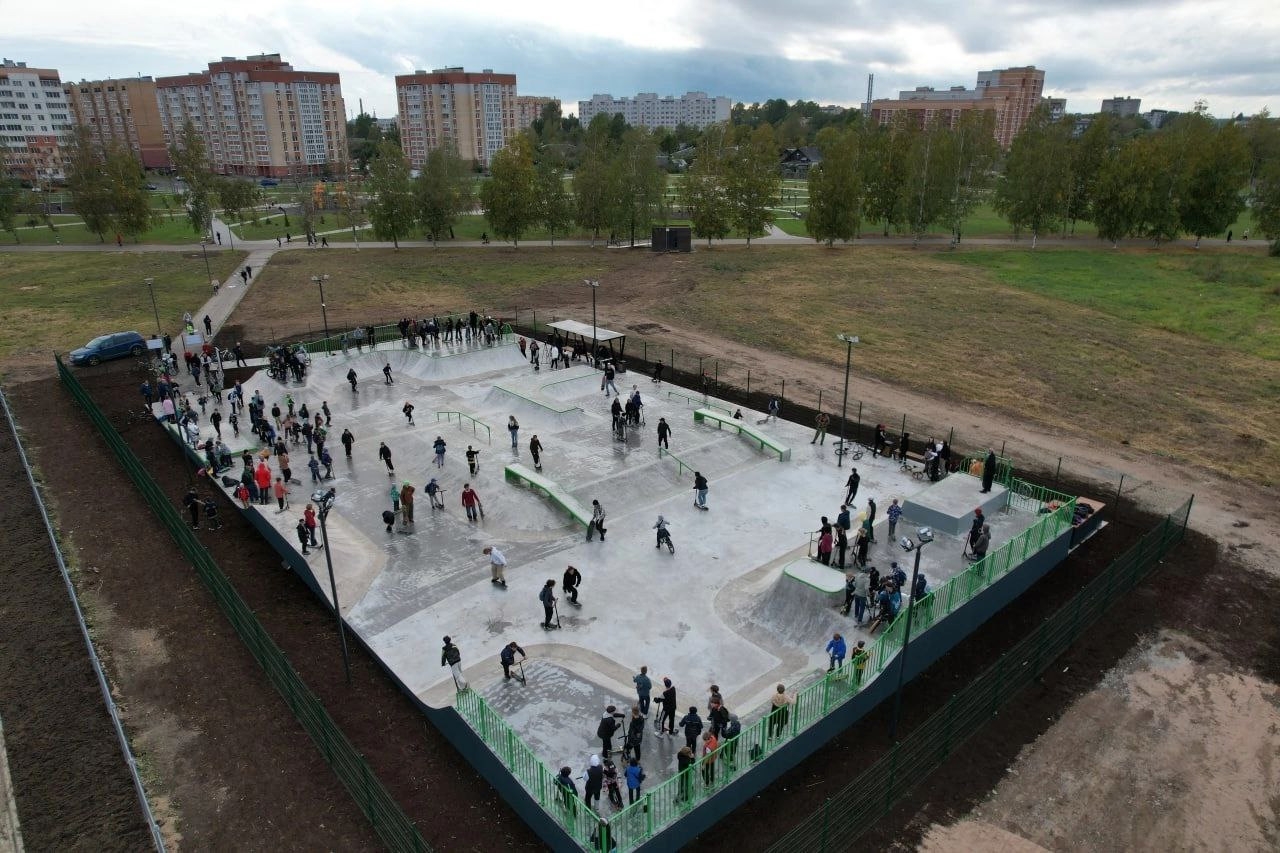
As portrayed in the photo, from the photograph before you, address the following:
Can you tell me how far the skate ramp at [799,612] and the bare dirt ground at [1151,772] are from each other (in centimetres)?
447

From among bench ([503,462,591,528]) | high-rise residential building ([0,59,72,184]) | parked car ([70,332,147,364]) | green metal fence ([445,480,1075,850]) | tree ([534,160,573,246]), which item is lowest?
green metal fence ([445,480,1075,850])

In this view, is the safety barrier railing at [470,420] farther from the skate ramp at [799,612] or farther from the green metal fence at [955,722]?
the green metal fence at [955,722]

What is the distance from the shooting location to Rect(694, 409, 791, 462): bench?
26.4 meters

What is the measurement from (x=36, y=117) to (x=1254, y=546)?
591 feet

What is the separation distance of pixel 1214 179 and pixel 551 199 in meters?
62.1

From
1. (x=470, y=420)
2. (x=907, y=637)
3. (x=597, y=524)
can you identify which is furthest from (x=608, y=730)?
(x=470, y=420)

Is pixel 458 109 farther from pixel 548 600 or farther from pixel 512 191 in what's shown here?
pixel 548 600

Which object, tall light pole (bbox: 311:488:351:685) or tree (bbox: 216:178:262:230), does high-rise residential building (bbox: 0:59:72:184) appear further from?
tall light pole (bbox: 311:488:351:685)

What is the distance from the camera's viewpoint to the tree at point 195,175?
7346 cm

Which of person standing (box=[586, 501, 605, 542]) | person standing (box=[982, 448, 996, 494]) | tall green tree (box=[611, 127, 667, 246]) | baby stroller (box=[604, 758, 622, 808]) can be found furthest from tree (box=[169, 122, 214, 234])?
baby stroller (box=[604, 758, 622, 808])

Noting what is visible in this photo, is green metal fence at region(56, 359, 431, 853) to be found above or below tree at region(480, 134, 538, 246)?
below

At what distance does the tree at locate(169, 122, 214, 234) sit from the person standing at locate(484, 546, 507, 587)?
72.2 m

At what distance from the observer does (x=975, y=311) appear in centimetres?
5044

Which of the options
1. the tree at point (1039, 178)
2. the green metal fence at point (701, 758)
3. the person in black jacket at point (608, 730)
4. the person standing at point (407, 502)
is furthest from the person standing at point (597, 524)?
the tree at point (1039, 178)
